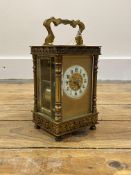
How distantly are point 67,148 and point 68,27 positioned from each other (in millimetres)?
1318

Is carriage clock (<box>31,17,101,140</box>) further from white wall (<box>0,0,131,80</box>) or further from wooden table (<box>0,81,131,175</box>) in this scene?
white wall (<box>0,0,131,80</box>)

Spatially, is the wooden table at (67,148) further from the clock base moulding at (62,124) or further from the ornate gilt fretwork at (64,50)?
the ornate gilt fretwork at (64,50)

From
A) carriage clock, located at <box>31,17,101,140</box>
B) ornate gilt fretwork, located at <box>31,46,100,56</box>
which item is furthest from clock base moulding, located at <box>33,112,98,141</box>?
ornate gilt fretwork, located at <box>31,46,100,56</box>

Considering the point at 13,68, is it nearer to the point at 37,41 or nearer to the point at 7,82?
the point at 7,82

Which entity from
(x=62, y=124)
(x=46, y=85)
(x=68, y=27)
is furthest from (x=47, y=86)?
(x=68, y=27)

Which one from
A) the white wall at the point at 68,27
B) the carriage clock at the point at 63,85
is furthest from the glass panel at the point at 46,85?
the white wall at the point at 68,27

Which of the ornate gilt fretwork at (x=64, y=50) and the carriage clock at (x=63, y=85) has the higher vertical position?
the ornate gilt fretwork at (x=64, y=50)

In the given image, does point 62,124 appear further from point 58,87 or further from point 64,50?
point 64,50

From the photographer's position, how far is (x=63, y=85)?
2.36ft

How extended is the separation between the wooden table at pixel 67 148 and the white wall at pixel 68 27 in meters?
0.88

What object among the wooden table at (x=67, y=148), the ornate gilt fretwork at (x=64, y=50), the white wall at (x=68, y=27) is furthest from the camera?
the white wall at (x=68, y=27)

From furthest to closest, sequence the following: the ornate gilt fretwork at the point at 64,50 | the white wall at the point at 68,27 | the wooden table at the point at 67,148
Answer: the white wall at the point at 68,27
the ornate gilt fretwork at the point at 64,50
the wooden table at the point at 67,148

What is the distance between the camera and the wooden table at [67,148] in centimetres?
56

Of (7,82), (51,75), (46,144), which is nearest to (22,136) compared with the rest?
(46,144)
